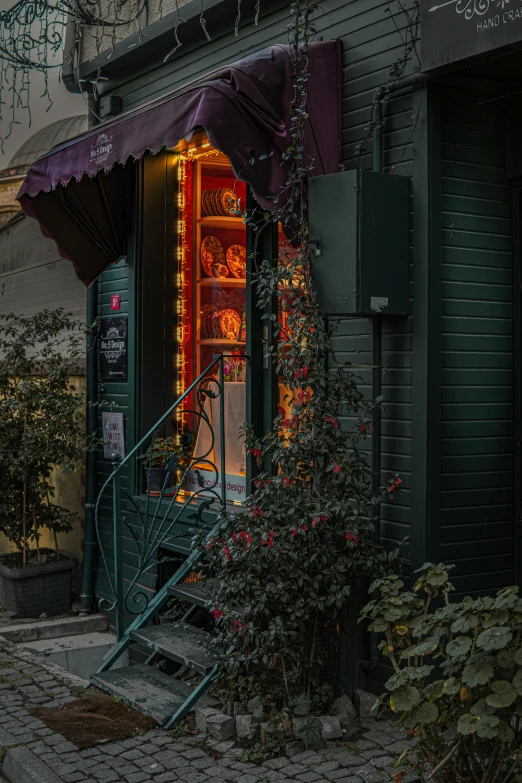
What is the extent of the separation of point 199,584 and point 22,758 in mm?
1786

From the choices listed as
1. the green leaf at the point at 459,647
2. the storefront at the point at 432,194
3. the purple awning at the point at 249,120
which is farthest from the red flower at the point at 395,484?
the purple awning at the point at 249,120

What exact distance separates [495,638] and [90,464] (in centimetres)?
533

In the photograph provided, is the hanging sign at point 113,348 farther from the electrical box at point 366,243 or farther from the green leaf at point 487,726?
the green leaf at point 487,726

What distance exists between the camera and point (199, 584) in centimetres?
620

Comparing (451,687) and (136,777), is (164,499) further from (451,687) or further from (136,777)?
(451,687)

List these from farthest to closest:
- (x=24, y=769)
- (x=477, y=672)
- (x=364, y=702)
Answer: (x=364, y=702), (x=24, y=769), (x=477, y=672)

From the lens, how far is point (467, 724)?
143 inches

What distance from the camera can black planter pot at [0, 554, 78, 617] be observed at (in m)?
7.88

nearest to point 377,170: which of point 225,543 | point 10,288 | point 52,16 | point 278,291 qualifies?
point 278,291

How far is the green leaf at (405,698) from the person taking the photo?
12.8 ft

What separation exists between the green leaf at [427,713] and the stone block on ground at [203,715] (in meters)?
1.47

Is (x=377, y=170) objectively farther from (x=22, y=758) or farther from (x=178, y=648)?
(x=22, y=758)

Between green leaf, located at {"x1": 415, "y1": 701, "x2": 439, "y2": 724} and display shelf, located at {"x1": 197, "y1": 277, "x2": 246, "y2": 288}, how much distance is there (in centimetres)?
438

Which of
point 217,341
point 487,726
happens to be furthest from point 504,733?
point 217,341
